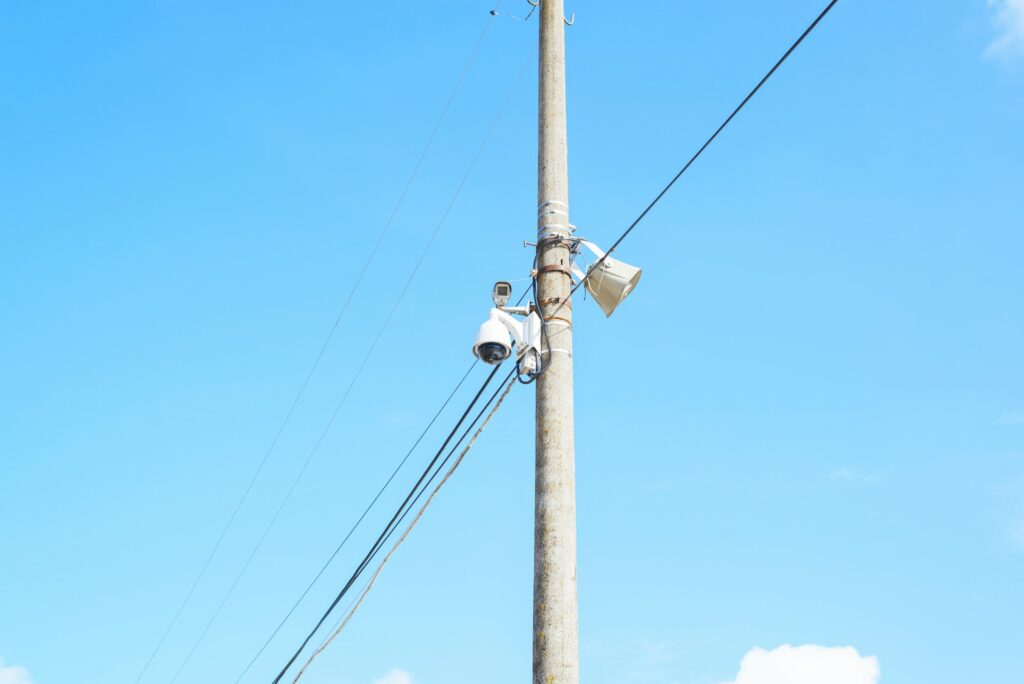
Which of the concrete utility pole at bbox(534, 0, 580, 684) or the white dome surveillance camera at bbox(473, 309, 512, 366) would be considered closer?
the concrete utility pole at bbox(534, 0, 580, 684)

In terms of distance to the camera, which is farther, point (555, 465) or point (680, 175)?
point (680, 175)

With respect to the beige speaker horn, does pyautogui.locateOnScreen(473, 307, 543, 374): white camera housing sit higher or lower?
lower

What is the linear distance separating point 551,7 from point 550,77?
2.32ft

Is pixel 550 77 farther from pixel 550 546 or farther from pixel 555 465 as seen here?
pixel 550 546

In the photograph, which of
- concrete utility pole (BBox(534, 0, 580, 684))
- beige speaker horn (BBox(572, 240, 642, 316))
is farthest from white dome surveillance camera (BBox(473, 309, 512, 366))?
beige speaker horn (BBox(572, 240, 642, 316))

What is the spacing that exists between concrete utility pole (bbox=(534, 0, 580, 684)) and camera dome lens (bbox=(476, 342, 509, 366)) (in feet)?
0.96

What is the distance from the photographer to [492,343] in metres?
6.68

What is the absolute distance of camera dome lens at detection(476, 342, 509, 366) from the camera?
6.69 metres

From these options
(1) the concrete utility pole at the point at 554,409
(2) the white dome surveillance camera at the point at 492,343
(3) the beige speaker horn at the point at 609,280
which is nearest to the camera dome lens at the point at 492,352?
(2) the white dome surveillance camera at the point at 492,343

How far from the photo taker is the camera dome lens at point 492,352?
669 cm

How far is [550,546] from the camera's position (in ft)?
19.2

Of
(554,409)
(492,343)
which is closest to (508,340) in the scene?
(492,343)

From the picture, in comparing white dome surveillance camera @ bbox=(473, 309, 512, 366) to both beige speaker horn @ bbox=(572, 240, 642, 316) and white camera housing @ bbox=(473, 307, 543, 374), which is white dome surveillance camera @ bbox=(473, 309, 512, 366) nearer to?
white camera housing @ bbox=(473, 307, 543, 374)

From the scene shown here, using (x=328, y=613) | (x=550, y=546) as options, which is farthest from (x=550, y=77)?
(x=328, y=613)
